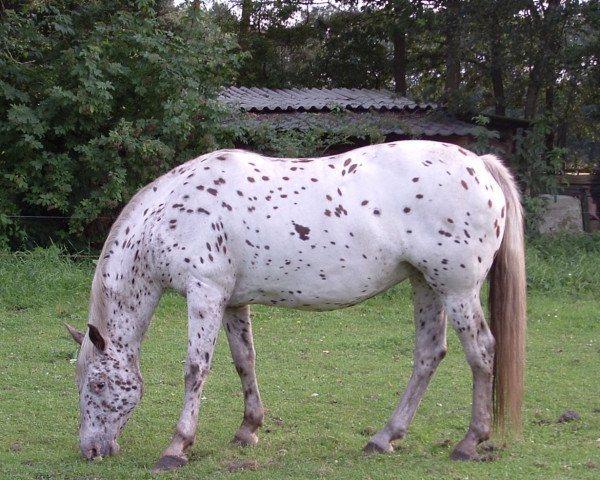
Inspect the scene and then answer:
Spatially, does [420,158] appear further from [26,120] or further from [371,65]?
[371,65]

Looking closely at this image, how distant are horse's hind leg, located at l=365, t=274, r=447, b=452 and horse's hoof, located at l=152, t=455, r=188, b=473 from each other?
1240mm

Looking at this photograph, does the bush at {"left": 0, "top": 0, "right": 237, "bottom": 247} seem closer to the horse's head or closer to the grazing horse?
the grazing horse

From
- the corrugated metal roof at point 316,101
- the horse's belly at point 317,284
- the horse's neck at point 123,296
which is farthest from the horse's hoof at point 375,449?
the corrugated metal roof at point 316,101

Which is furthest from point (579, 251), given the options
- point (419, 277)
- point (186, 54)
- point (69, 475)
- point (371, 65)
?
Answer: point (371, 65)

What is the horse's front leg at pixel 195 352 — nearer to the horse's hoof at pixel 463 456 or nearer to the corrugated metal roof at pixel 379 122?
the horse's hoof at pixel 463 456

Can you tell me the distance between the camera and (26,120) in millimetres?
10031

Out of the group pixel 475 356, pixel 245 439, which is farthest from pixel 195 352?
pixel 475 356

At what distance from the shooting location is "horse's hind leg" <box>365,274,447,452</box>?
487 centimetres

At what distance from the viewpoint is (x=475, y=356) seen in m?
4.60

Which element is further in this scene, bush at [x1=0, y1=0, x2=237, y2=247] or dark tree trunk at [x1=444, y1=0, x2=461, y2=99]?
dark tree trunk at [x1=444, y1=0, x2=461, y2=99]

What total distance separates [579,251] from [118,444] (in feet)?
26.8

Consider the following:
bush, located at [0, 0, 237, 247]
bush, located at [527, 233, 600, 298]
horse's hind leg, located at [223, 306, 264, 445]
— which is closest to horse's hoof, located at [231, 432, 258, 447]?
horse's hind leg, located at [223, 306, 264, 445]

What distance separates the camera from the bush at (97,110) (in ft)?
33.2

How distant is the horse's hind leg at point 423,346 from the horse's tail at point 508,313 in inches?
13.2
